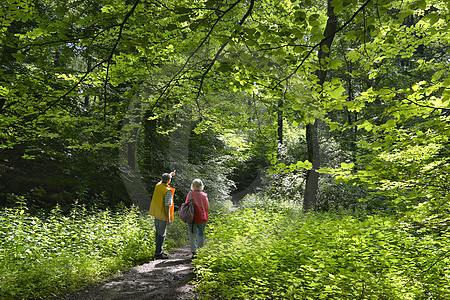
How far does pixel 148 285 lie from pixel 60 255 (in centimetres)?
163

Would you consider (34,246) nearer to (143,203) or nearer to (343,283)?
(343,283)

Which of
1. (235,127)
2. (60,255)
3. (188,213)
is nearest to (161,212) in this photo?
(188,213)

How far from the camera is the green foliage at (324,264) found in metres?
3.73

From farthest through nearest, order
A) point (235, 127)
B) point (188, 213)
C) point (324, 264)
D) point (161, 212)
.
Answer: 1. point (235, 127)
2. point (161, 212)
3. point (188, 213)
4. point (324, 264)

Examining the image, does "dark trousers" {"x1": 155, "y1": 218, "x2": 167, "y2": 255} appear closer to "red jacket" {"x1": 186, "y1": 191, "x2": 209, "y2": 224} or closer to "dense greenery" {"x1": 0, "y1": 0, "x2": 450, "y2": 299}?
"dense greenery" {"x1": 0, "y1": 0, "x2": 450, "y2": 299}

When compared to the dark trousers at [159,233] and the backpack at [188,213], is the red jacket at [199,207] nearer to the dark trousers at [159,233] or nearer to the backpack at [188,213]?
the backpack at [188,213]

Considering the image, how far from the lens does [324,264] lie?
4.36 metres

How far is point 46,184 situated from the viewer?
349 inches

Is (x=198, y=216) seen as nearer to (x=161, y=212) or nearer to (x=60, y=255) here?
(x=161, y=212)

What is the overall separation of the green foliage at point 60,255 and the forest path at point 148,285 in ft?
0.89

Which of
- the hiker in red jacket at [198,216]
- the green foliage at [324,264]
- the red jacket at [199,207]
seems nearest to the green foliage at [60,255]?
the hiker in red jacket at [198,216]

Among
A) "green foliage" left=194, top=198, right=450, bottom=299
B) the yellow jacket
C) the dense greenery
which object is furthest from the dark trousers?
"green foliage" left=194, top=198, right=450, bottom=299

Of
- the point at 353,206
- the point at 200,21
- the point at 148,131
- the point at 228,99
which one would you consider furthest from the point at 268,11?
the point at 353,206

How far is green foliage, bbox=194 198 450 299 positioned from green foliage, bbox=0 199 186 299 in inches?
74.8
